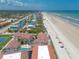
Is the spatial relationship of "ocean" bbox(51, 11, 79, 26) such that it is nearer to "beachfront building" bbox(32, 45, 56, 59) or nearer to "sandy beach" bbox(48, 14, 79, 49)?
"sandy beach" bbox(48, 14, 79, 49)

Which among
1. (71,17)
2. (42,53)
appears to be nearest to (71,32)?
(42,53)

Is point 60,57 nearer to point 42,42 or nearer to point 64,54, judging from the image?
point 64,54

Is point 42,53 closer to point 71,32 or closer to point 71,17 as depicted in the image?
point 71,32

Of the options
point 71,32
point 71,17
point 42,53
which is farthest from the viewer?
point 71,17

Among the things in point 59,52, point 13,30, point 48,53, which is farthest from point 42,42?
point 13,30

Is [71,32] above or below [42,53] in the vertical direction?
below

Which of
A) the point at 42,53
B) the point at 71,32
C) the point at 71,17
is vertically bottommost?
the point at 71,17

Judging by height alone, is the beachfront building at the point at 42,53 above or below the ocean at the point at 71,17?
above

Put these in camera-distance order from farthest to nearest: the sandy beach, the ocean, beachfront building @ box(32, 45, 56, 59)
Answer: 1. the ocean
2. the sandy beach
3. beachfront building @ box(32, 45, 56, 59)

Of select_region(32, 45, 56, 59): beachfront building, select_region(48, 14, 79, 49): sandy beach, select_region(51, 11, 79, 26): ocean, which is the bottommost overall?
select_region(51, 11, 79, 26): ocean

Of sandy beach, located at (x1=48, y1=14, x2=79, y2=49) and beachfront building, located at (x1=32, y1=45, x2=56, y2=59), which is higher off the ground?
beachfront building, located at (x1=32, y1=45, x2=56, y2=59)

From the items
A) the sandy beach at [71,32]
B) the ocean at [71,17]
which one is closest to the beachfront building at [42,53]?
the sandy beach at [71,32]

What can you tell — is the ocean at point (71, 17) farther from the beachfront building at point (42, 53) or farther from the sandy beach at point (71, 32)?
the beachfront building at point (42, 53)

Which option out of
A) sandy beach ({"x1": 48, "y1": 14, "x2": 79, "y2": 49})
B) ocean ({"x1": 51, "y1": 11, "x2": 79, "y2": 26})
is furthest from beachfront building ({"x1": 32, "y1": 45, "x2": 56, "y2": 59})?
ocean ({"x1": 51, "y1": 11, "x2": 79, "y2": 26})
